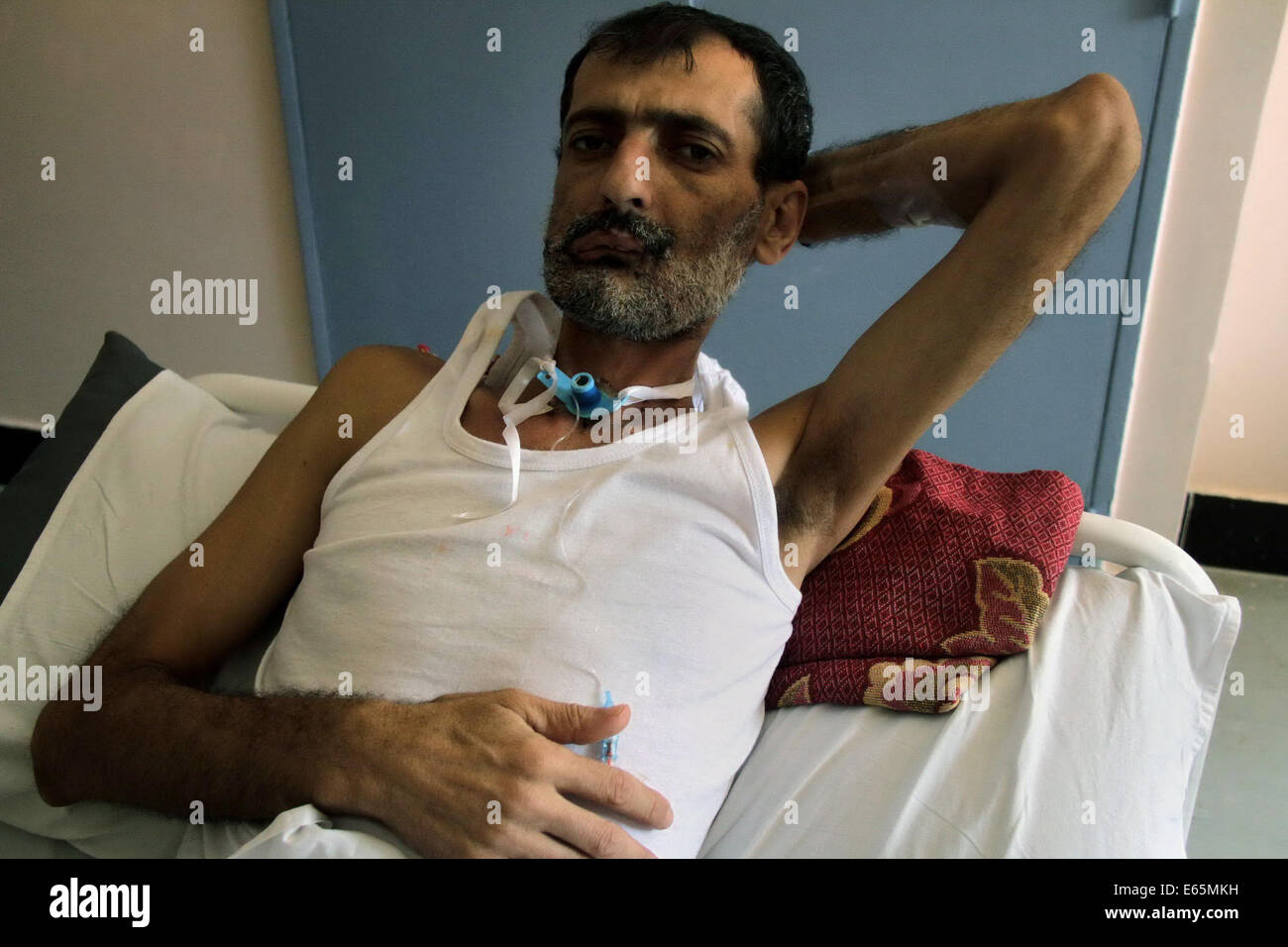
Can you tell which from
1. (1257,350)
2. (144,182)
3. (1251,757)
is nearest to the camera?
(1251,757)

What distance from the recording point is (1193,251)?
199 centimetres

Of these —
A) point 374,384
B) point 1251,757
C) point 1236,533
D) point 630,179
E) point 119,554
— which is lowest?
point 1251,757

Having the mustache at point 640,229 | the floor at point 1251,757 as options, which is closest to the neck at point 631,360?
the mustache at point 640,229

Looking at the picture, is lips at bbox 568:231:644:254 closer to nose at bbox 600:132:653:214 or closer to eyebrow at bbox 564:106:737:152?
nose at bbox 600:132:653:214

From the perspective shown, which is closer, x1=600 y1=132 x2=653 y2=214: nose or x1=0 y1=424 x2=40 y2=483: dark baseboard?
x1=600 y1=132 x2=653 y2=214: nose

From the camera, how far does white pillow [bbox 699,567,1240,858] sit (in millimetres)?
876

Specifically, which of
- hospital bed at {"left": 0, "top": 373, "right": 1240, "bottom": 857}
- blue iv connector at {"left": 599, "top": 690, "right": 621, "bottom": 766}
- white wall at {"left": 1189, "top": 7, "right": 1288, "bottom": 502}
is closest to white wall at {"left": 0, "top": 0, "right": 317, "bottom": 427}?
hospital bed at {"left": 0, "top": 373, "right": 1240, "bottom": 857}

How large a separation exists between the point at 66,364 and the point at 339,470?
87.0 inches

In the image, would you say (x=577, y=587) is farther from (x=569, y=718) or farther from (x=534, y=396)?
(x=534, y=396)

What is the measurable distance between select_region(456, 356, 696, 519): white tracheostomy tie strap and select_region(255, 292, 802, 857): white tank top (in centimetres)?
4

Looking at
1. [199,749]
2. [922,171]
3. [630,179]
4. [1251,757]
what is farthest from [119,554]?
[1251,757]

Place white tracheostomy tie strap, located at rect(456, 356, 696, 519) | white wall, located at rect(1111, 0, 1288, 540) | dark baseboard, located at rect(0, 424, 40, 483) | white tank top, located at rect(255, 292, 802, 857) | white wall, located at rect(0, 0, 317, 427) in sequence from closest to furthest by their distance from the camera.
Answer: white tank top, located at rect(255, 292, 802, 857)
white tracheostomy tie strap, located at rect(456, 356, 696, 519)
white wall, located at rect(1111, 0, 1288, 540)
white wall, located at rect(0, 0, 317, 427)
dark baseboard, located at rect(0, 424, 40, 483)

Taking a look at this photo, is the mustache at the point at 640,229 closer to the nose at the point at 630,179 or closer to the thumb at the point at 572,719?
the nose at the point at 630,179

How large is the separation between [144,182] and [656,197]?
205 cm
